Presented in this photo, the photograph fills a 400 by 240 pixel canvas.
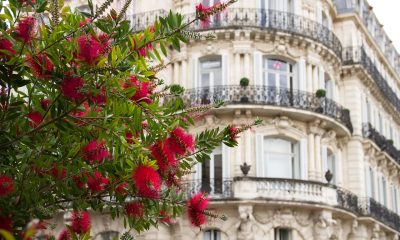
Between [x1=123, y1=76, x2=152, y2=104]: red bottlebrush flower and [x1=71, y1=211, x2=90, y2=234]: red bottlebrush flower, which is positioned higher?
[x1=123, y1=76, x2=152, y2=104]: red bottlebrush flower

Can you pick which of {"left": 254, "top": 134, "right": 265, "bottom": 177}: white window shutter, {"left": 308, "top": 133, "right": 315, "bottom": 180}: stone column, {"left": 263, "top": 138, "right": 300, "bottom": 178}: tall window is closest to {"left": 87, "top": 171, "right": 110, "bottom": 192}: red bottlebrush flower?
{"left": 254, "top": 134, "right": 265, "bottom": 177}: white window shutter

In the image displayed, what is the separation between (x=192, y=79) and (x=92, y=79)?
66.1ft

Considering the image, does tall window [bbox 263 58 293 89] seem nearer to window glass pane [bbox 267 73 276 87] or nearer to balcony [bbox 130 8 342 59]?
window glass pane [bbox 267 73 276 87]

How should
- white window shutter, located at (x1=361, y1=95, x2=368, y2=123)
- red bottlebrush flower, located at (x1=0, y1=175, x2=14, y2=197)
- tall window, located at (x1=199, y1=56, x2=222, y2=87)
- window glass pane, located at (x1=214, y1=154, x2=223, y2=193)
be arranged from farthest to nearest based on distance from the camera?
white window shutter, located at (x1=361, y1=95, x2=368, y2=123), tall window, located at (x1=199, y1=56, x2=222, y2=87), window glass pane, located at (x1=214, y1=154, x2=223, y2=193), red bottlebrush flower, located at (x1=0, y1=175, x2=14, y2=197)

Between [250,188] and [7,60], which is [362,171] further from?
[7,60]

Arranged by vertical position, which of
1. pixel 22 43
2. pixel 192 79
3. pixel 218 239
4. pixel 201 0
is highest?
pixel 201 0

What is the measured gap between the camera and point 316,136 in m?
26.0

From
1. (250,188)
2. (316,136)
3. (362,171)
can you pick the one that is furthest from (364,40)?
(250,188)

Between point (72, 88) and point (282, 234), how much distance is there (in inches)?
779

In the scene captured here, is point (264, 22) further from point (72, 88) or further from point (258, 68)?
point (72, 88)

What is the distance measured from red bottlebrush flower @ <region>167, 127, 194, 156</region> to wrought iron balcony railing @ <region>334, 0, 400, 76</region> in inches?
1047

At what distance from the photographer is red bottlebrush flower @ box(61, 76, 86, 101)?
18.8 feet

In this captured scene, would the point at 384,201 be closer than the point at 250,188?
No

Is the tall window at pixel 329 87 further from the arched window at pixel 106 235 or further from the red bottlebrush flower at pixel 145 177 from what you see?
the red bottlebrush flower at pixel 145 177
